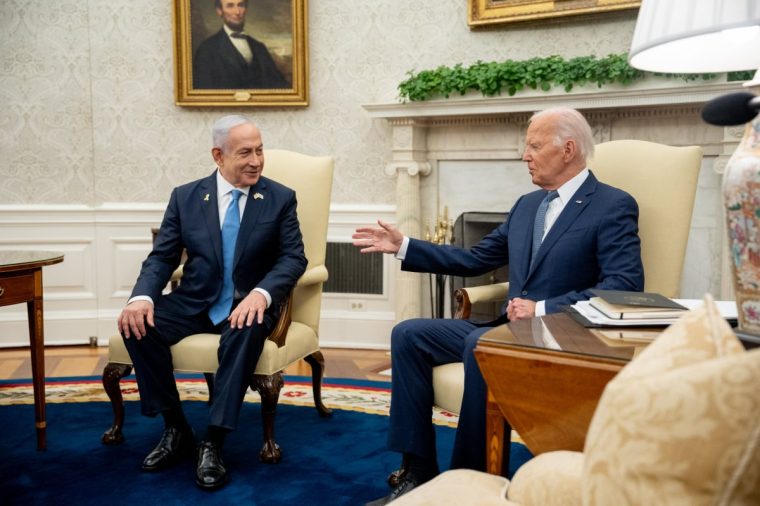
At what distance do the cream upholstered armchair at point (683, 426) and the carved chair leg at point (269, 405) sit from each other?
85.1 inches

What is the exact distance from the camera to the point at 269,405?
2.92 meters

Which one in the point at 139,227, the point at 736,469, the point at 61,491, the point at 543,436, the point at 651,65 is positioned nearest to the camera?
the point at 736,469

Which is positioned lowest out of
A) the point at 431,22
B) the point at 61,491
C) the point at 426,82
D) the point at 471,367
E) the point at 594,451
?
the point at 61,491

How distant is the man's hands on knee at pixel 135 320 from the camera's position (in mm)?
2865

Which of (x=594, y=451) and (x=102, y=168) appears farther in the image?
(x=102, y=168)

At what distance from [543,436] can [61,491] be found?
1.94 metres

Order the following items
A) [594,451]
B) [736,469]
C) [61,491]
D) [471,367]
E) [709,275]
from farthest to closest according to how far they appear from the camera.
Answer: [709,275] → [61,491] → [471,367] → [594,451] → [736,469]

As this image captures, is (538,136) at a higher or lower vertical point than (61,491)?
higher

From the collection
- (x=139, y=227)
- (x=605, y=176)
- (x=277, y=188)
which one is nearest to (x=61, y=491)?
(x=277, y=188)

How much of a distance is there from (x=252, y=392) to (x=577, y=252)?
2.12 m

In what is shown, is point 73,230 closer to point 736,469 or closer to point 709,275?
point 709,275

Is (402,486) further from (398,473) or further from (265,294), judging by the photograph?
(265,294)

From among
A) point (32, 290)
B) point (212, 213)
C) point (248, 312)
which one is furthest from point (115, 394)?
point (212, 213)

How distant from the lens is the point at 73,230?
531 centimetres
